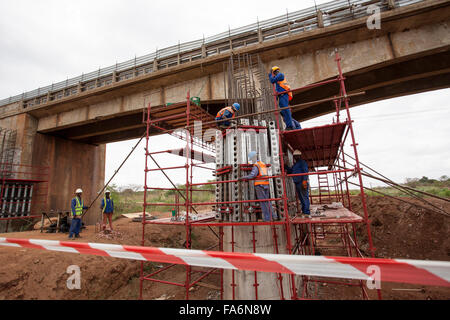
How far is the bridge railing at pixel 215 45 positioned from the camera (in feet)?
27.6

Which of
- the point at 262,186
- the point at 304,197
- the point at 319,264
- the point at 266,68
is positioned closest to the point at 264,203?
the point at 262,186

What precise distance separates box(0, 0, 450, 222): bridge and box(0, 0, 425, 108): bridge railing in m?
0.04

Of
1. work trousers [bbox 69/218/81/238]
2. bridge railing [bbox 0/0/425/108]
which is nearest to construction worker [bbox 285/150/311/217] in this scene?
bridge railing [bbox 0/0/425/108]

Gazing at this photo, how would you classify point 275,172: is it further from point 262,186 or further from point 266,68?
point 266,68

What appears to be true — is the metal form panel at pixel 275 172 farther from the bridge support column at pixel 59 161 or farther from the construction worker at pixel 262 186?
the bridge support column at pixel 59 161

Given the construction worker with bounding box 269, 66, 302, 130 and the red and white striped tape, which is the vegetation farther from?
the red and white striped tape

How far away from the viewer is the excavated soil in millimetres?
6082

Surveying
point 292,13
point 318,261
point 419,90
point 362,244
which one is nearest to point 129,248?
point 318,261

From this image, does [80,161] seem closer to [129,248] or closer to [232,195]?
[232,195]

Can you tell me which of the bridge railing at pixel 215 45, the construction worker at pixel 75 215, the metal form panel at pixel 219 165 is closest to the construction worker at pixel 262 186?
the metal form panel at pixel 219 165

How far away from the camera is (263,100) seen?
8023mm

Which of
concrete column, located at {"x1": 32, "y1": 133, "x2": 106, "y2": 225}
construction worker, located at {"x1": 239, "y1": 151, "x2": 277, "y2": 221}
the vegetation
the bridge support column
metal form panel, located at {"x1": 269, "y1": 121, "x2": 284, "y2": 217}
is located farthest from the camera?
the vegetation

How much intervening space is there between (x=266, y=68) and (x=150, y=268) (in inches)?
399

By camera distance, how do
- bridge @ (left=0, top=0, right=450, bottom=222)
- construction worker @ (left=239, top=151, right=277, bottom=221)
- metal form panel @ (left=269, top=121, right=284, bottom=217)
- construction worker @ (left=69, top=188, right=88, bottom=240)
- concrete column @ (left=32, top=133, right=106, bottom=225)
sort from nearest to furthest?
construction worker @ (left=239, top=151, right=277, bottom=221), metal form panel @ (left=269, top=121, right=284, bottom=217), bridge @ (left=0, top=0, right=450, bottom=222), construction worker @ (left=69, top=188, right=88, bottom=240), concrete column @ (left=32, top=133, right=106, bottom=225)
